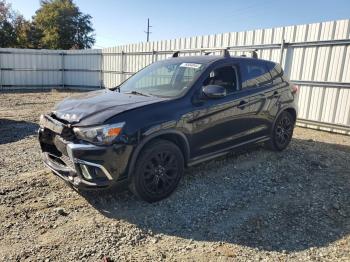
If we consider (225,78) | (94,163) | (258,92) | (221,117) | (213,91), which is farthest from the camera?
(258,92)

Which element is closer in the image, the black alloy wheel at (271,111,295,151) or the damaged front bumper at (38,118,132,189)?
the damaged front bumper at (38,118,132,189)

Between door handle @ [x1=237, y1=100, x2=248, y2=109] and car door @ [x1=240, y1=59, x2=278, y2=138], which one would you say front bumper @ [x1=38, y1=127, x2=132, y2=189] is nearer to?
door handle @ [x1=237, y1=100, x2=248, y2=109]

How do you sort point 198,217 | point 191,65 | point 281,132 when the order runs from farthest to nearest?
point 281,132
point 191,65
point 198,217

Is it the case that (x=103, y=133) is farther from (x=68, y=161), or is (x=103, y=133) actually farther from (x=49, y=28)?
(x=49, y=28)

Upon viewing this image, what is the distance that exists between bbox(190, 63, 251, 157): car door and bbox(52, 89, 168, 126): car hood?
0.66m

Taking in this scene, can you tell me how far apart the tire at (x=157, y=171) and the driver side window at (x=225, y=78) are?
1205 mm

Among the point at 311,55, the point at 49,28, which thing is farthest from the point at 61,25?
the point at 311,55

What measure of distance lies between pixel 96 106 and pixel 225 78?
6.78 ft

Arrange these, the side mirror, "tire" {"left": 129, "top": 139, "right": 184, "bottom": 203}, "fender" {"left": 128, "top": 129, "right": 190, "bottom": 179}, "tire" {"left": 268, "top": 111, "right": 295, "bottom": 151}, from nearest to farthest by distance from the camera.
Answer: "fender" {"left": 128, "top": 129, "right": 190, "bottom": 179} < "tire" {"left": 129, "top": 139, "right": 184, "bottom": 203} < the side mirror < "tire" {"left": 268, "top": 111, "right": 295, "bottom": 151}

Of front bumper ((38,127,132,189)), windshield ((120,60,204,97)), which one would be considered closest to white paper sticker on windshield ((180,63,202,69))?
windshield ((120,60,204,97))

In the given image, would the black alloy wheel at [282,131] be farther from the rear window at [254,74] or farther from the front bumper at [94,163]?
the front bumper at [94,163]

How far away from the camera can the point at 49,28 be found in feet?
108

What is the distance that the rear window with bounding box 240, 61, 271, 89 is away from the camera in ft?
16.3

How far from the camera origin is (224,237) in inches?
131
